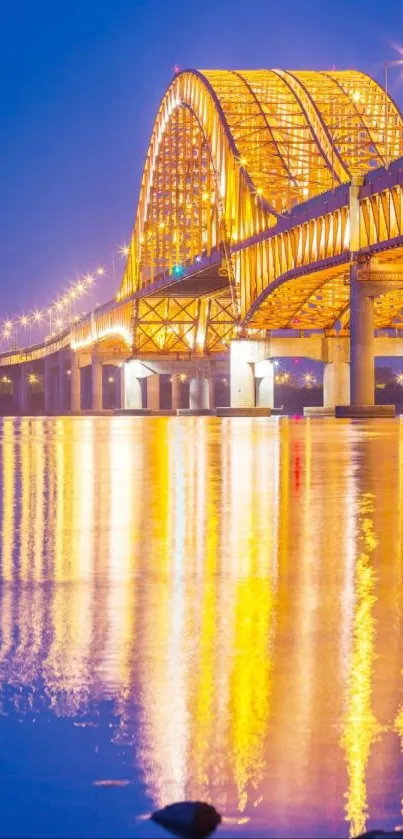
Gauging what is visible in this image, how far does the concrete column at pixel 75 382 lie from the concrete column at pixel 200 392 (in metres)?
47.9

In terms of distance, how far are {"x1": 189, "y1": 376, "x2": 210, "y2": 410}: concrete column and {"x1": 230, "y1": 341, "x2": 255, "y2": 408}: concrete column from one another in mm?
32290

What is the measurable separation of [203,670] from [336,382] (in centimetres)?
10071

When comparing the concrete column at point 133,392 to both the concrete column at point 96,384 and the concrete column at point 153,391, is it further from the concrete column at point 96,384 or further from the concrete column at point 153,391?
the concrete column at point 96,384

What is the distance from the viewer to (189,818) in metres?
4.13

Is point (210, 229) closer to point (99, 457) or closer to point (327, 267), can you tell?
point (327, 267)

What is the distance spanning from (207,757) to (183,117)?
11562cm

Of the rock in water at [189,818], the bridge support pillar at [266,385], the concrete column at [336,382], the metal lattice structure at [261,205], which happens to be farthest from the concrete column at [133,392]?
the rock in water at [189,818]

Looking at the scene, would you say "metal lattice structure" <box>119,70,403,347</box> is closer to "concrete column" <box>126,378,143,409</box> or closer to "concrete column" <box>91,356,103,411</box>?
"concrete column" <box>126,378,143,409</box>

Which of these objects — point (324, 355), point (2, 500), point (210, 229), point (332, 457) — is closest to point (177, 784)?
point (2, 500)

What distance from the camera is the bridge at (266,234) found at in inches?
2751

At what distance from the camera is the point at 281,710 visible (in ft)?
17.7

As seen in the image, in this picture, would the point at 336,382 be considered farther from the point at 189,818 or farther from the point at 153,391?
the point at 189,818

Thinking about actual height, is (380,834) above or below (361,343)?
below

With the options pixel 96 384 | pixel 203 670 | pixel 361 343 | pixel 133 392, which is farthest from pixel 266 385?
pixel 203 670
